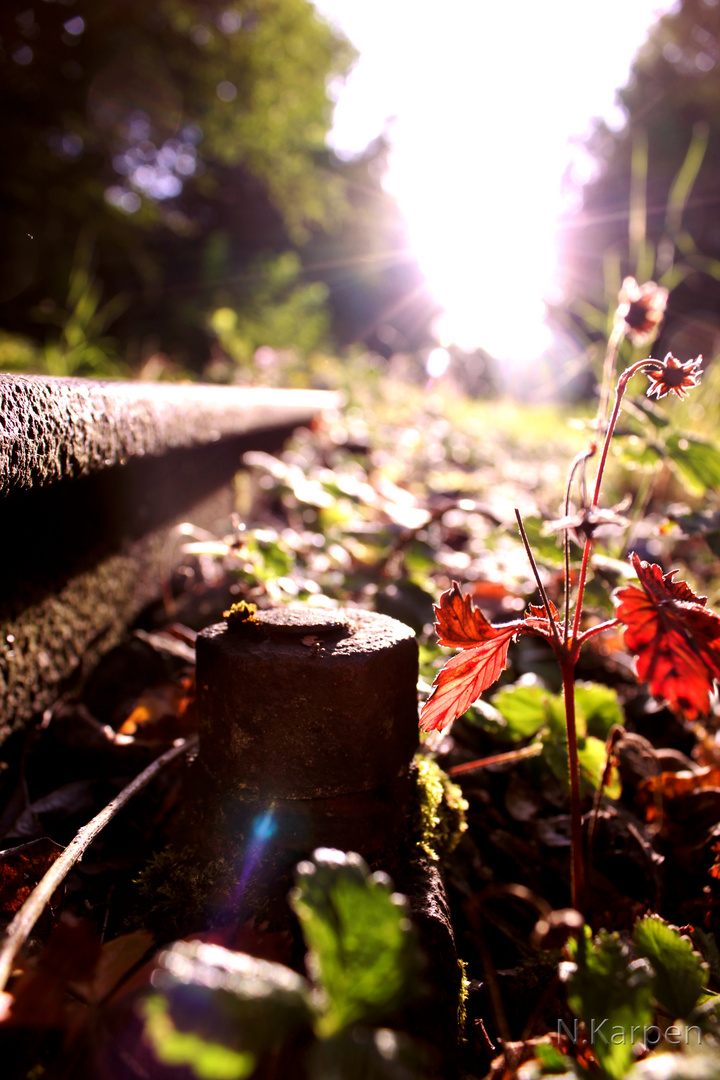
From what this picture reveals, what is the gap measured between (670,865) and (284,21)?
Answer: 541 inches

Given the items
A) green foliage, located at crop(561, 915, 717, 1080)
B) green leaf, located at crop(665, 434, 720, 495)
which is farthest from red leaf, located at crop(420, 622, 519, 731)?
green leaf, located at crop(665, 434, 720, 495)

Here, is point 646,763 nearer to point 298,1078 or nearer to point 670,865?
point 670,865

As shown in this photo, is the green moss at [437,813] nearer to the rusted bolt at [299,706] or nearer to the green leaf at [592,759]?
the rusted bolt at [299,706]

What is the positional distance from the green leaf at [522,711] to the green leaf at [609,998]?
0.58 metres

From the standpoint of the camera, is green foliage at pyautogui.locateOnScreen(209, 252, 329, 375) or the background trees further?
green foliage at pyautogui.locateOnScreen(209, 252, 329, 375)

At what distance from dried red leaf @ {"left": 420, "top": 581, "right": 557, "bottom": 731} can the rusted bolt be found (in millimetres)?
101

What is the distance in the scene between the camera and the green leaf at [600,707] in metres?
1.24

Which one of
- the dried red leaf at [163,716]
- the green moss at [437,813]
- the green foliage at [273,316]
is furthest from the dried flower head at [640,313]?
the green foliage at [273,316]

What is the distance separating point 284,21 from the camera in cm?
1082

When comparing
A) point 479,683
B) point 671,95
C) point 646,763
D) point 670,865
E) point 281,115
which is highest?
point 671,95

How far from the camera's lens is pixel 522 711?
1221 mm

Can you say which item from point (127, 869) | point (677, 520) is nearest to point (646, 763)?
point (677, 520)

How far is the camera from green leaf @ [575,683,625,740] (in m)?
1.24

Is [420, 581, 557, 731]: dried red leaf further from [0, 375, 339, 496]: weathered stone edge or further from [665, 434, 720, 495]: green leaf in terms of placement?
[665, 434, 720, 495]: green leaf
